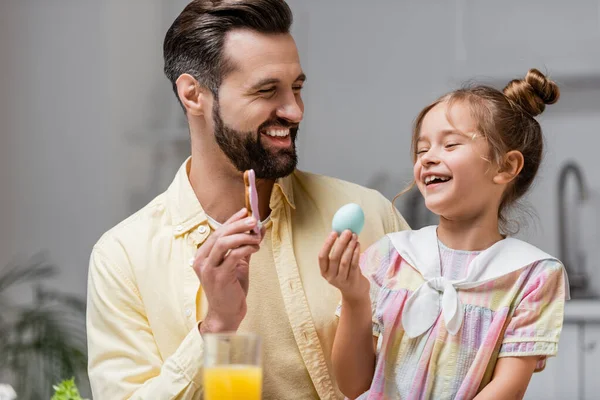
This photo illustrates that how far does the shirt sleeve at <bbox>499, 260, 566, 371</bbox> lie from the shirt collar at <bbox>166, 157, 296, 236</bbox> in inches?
25.0

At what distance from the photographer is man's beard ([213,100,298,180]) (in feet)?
6.21

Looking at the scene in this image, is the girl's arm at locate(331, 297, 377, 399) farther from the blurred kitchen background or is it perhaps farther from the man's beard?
the blurred kitchen background

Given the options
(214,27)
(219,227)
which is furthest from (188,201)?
(214,27)

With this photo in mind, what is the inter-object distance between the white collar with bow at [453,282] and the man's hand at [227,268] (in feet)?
1.02

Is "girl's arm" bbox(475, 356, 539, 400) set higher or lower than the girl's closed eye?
lower

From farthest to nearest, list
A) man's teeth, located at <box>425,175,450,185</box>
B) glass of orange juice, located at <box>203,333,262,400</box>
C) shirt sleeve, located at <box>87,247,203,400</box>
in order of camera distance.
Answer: shirt sleeve, located at <box>87,247,203,400</box>, man's teeth, located at <box>425,175,450,185</box>, glass of orange juice, located at <box>203,333,262,400</box>

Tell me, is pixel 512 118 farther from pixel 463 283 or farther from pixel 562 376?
pixel 562 376

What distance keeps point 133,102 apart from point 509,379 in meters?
3.01

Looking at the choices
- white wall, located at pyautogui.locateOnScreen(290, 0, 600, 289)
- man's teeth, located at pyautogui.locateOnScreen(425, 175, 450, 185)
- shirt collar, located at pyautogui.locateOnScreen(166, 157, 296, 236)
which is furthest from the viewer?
white wall, located at pyautogui.locateOnScreen(290, 0, 600, 289)

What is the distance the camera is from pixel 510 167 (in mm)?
1670

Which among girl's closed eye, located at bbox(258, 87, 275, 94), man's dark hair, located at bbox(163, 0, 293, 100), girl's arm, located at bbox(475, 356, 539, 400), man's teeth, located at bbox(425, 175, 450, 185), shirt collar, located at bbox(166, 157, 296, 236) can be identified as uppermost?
man's dark hair, located at bbox(163, 0, 293, 100)

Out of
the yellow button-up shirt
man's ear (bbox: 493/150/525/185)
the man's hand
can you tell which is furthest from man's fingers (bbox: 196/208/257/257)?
man's ear (bbox: 493/150/525/185)

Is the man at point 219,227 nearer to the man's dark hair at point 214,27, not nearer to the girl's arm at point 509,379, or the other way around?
the man's dark hair at point 214,27

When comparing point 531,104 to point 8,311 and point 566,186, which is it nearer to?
point 566,186
